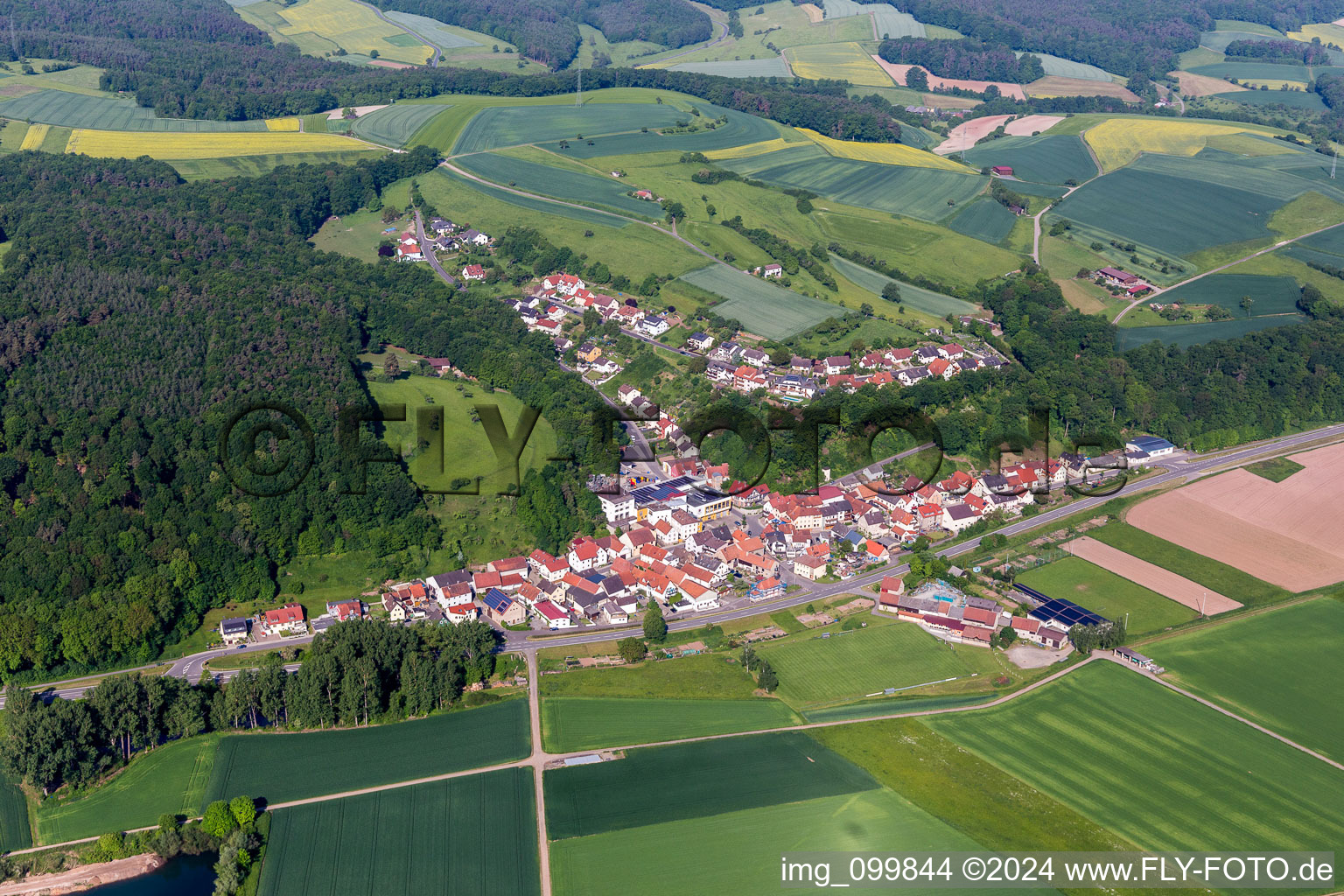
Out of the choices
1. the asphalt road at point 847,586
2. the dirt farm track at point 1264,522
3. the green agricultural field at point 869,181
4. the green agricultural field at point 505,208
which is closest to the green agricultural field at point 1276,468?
the dirt farm track at point 1264,522

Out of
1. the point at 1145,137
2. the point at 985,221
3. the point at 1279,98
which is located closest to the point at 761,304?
the point at 985,221

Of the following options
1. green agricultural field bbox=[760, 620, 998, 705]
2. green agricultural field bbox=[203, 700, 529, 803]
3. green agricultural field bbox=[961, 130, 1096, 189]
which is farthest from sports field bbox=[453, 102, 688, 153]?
green agricultural field bbox=[203, 700, 529, 803]

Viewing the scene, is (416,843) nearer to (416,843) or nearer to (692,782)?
(416,843)

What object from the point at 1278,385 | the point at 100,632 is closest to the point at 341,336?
the point at 100,632

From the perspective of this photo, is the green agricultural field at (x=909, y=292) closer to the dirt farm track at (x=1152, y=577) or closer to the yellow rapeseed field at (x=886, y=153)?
the yellow rapeseed field at (x=886, y=153)

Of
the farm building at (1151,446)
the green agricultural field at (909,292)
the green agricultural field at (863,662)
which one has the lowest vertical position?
the green agricultural field at (863,662)

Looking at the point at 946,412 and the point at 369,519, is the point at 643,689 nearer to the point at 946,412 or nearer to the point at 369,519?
the point at 369,519
